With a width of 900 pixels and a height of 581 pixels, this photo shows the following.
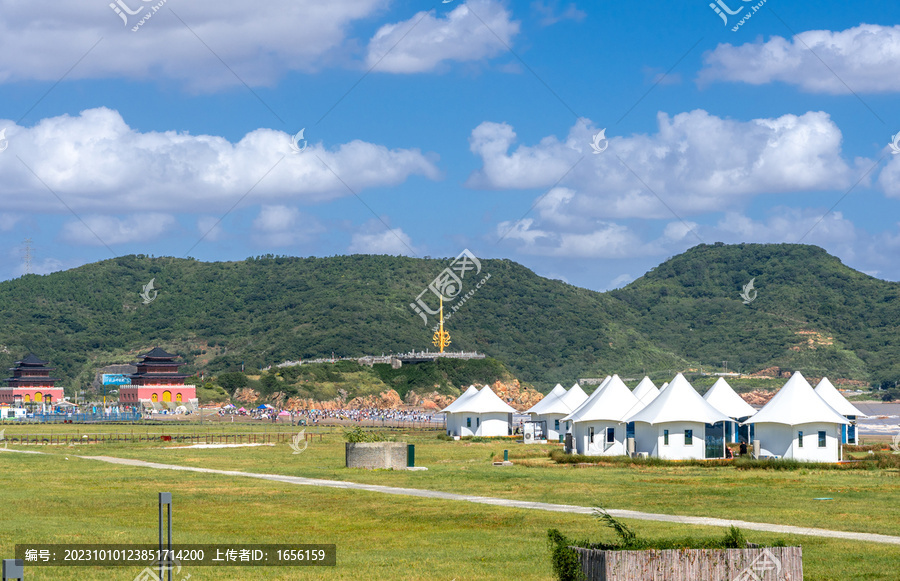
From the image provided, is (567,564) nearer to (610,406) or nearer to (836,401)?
(610,406)

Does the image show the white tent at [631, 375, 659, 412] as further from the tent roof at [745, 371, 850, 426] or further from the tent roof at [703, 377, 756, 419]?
the tent roof at [745, 371, 850, 426]

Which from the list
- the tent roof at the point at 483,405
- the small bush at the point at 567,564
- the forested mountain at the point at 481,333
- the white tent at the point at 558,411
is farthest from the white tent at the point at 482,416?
the forested mountain at the point at 481,333

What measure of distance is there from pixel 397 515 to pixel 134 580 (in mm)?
10292

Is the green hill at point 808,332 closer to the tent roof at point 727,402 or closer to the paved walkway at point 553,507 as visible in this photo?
the tent roof at point 727,402

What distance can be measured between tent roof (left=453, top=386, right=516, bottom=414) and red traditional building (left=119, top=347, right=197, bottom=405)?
6114 cm

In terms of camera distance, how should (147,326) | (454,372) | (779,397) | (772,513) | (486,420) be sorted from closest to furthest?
(772,513)
(779,397)
(486,420)
(454,372)
(147,326)

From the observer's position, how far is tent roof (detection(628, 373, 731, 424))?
48719mm

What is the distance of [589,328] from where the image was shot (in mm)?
191375

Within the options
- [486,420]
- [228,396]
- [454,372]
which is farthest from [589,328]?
[486,420]

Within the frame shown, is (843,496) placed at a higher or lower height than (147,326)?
lower

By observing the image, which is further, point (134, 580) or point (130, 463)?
point (130, 463)

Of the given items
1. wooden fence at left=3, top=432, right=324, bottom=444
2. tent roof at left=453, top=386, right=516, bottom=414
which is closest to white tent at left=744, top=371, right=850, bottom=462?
tent roof at left=453, top=386, right=516, bottom=414

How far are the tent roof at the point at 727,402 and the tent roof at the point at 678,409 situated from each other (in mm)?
10423

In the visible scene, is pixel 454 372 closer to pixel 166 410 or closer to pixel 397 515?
pixel 166 410
